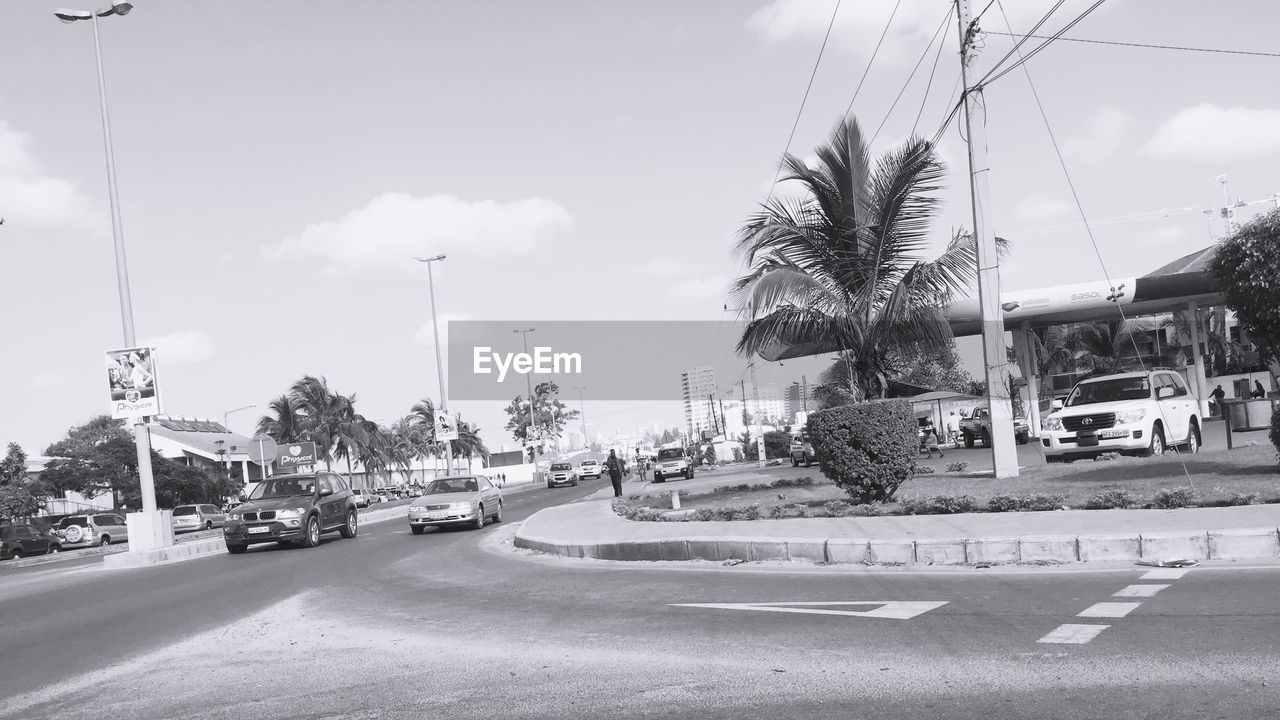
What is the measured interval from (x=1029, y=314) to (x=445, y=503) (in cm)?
2435

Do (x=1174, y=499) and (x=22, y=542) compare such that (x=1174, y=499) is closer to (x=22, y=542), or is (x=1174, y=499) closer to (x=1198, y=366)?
(x=1198, y=366)

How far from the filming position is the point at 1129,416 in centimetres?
1842

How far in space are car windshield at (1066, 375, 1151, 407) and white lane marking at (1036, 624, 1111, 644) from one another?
48.2 feet

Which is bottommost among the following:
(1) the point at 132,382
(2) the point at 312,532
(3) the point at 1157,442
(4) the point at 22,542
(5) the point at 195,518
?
(5) the point at 195,518

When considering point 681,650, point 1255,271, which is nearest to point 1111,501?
point 681,650

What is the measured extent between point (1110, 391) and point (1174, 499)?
9.91 m

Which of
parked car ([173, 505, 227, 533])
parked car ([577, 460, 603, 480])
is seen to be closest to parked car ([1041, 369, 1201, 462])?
parked car ([173, 505, 227, 533])

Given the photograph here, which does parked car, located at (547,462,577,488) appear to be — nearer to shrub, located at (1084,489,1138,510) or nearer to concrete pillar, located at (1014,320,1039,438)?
concrete pillar, located at (1014,320,1039,438)

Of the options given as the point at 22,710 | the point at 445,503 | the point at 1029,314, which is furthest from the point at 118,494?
the point at 22,710

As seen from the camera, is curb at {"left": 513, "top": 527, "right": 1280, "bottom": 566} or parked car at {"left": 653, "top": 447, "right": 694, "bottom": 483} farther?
parked car at {"left": 653, "top": 447, "right": 694, "bottom": 483}

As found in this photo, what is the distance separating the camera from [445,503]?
22359 mm

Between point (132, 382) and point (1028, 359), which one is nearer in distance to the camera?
point (132, 382)

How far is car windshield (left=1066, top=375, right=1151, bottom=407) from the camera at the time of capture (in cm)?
1948

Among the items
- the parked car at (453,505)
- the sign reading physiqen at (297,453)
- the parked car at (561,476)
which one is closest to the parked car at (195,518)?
the sign reading physiqen at (297,453)
